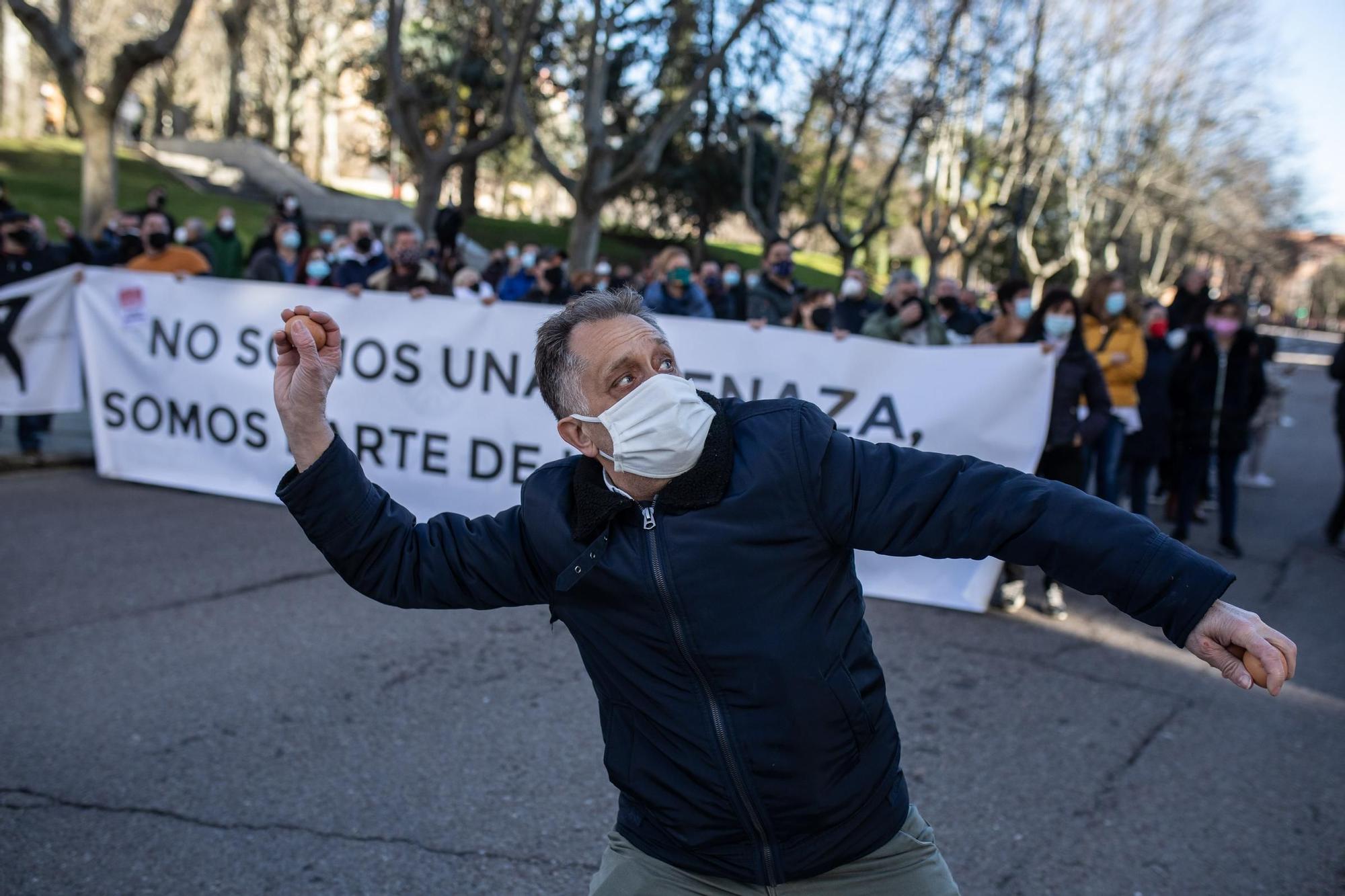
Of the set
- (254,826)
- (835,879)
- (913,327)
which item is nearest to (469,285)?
(913,327)

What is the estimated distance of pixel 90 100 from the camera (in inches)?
559

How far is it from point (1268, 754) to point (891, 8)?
56.7ft

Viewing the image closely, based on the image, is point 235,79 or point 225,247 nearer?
point 225,247

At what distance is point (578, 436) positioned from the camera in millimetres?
2086

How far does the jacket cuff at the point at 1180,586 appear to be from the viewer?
5.56ft

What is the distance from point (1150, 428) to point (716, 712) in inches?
309

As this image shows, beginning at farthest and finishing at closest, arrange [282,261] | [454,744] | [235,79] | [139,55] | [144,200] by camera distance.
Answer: [235,79], [144,200], [139,55], [282,261], [454,744]

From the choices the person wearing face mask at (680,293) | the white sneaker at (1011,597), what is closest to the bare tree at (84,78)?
the person wearing face mask at (680,293)

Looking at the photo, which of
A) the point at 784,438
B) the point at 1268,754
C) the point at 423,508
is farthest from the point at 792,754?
the point at 423,508

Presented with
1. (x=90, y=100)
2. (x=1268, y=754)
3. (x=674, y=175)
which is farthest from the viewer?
(x=674, y=175)

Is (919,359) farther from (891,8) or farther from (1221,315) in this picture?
(891,8)

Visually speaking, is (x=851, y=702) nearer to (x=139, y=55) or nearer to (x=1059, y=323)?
(x=1059, y=323)

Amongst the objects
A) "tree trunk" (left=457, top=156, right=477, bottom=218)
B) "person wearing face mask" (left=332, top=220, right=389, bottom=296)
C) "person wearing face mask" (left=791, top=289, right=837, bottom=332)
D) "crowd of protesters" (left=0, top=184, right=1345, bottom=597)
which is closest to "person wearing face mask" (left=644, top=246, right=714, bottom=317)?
"crowd of protesters" (left=0, top=184, right=1345, bottom=597)

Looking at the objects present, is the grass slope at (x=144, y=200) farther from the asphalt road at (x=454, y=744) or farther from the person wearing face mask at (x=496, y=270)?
the asphalt road at (x=454, y=744)
